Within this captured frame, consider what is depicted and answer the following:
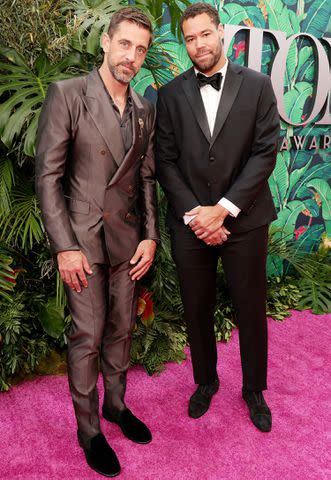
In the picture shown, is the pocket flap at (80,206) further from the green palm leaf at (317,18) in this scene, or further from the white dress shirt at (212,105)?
the green palm leaf at (317,18)

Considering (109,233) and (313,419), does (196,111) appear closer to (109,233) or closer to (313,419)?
(109,233)

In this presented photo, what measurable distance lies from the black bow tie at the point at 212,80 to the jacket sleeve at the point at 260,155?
0.20 metres

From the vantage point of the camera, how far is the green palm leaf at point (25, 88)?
93.4 inches

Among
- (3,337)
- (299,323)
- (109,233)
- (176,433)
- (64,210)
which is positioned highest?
(64,210)

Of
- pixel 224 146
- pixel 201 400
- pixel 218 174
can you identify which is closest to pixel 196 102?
pixel 224 146

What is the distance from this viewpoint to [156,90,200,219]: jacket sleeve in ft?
7.44

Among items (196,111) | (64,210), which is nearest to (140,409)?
(64,210)

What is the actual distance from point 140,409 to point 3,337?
36.1 inches

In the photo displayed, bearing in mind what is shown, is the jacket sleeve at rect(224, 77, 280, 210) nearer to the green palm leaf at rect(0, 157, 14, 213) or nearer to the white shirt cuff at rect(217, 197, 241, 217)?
the white shirt cuff at rect(217, 197, 241, 217)

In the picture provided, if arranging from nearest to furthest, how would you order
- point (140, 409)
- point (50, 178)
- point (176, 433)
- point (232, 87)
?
point (50, 178)
point (232, 87)
point (176, 433)
point (140, 409)

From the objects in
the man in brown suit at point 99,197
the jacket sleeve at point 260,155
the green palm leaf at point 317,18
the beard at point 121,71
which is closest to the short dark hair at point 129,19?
the man in brown suit at point 99,197

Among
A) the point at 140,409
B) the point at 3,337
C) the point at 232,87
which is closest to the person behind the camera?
the point at 232,87

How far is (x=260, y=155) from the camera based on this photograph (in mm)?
2201

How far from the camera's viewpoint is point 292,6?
12.9ft
